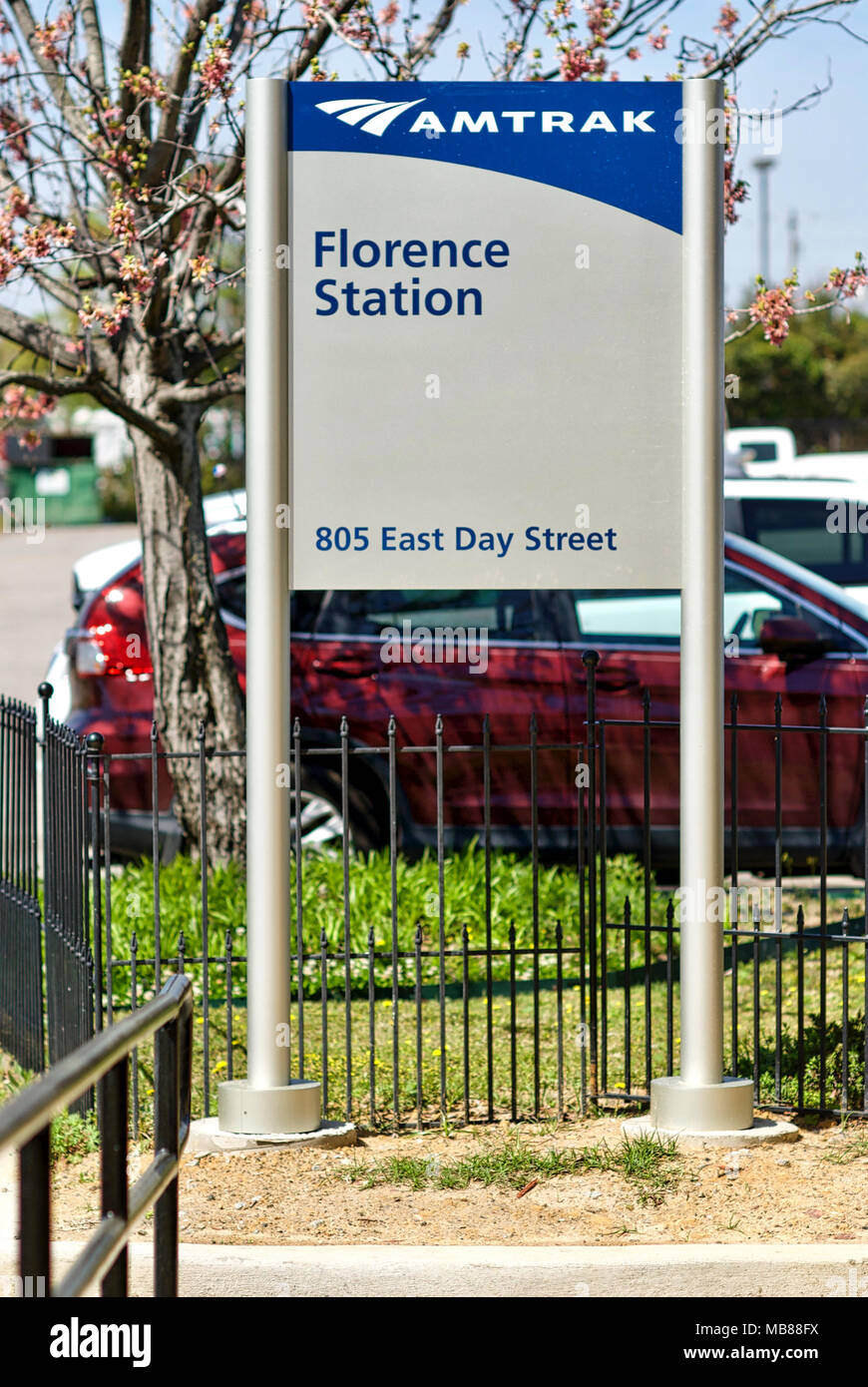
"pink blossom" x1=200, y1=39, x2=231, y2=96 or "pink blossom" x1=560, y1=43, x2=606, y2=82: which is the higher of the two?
"pink blossom" x1=560, y1=43, x2=606, y2=82

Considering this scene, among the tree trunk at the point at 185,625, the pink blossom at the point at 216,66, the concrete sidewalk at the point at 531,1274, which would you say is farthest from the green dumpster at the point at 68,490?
the concrete sidewalk at the point at 531,1274

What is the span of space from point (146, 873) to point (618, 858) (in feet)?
7.70

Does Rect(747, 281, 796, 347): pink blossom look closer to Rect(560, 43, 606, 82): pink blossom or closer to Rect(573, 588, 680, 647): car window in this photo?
Rect(560, 43, 606, 82): pink blossom

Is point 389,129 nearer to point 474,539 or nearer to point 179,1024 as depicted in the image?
point 474,539

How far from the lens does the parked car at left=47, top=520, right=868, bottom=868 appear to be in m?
8.21

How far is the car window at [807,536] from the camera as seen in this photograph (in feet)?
33.7

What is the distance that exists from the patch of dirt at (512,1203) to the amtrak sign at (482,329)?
179 centimetres

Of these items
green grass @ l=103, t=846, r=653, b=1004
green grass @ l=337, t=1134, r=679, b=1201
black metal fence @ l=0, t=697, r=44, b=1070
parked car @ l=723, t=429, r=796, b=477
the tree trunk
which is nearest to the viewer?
green grass @ l=337, t=1134, r=679, b=1201

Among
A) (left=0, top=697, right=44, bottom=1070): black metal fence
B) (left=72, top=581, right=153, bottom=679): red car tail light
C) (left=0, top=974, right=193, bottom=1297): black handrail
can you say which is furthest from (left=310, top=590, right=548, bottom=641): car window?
(left=0, top=974, right=193, bottom=1297): black handrail

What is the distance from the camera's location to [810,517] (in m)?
10.4

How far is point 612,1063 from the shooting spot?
6230mm

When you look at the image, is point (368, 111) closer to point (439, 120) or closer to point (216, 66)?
point (439, 120)

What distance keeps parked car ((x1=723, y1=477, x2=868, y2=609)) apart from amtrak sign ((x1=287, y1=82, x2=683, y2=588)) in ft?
14.7
